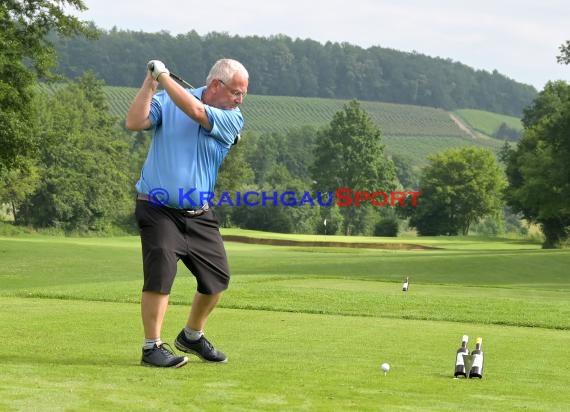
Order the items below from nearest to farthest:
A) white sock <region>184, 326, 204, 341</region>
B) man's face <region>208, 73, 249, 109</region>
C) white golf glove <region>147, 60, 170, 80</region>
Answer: white golf glove <region>147, 60, 170, 80</region> < man's face <region>208, 73, 249, 109</region> < white sock <region>184, 326, 204, 341</region>

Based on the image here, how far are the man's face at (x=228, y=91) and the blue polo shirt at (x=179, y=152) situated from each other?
9 cm

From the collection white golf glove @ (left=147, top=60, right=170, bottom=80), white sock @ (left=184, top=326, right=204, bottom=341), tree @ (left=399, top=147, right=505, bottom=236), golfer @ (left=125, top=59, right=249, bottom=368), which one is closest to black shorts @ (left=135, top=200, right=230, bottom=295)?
golfer @ (left=125, top=59, right=249, bottom=368)

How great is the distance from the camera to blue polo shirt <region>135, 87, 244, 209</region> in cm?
791

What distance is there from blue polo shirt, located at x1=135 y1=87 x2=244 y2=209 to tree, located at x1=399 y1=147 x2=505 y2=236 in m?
109

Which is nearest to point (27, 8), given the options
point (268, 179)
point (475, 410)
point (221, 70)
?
point (221, 70)

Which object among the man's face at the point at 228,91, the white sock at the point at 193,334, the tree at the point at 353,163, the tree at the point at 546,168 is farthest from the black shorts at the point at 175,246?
the tree at the point at 353,163

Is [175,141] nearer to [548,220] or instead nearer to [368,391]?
[368,391]

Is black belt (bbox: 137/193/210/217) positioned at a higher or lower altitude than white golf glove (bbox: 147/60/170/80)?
lower

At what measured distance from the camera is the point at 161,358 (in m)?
7.79

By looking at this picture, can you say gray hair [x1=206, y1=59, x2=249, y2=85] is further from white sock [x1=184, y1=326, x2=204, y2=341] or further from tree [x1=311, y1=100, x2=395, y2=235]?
tree [x1=311, y1=100, x2=395, y2=235]

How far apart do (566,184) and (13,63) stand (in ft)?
119

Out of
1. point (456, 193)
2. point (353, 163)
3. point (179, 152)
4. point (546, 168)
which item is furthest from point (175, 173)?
point (353, 163)

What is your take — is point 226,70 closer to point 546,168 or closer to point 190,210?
point 190,210

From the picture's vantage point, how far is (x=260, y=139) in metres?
188
